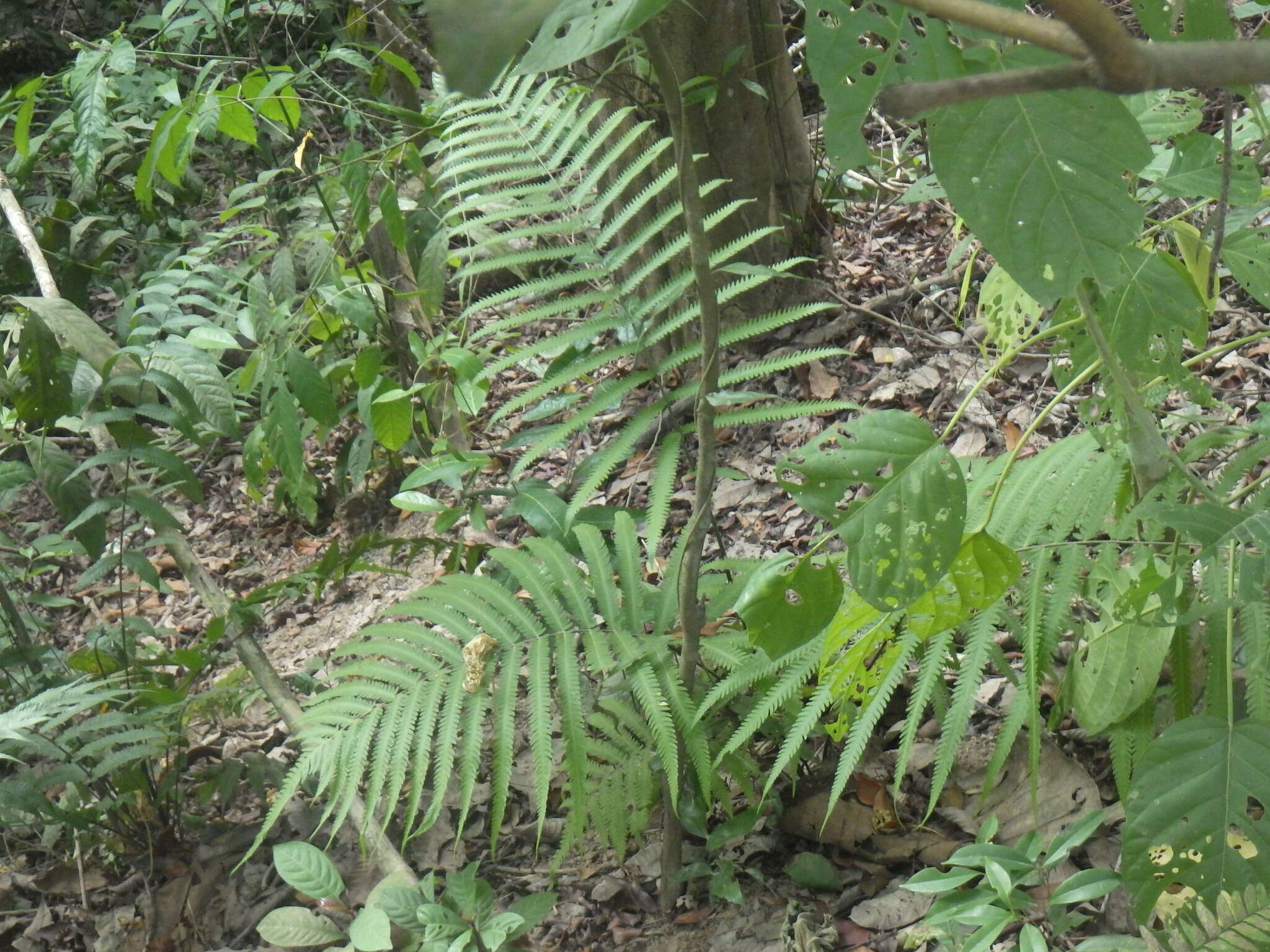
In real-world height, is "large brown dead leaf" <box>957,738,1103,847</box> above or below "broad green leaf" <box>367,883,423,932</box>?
above

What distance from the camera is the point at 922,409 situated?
9.80 ft

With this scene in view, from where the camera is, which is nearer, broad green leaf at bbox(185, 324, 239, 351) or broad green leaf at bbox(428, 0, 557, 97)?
broad green leaf at bbox(428, 0, 557, 97)

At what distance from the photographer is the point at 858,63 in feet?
3.32

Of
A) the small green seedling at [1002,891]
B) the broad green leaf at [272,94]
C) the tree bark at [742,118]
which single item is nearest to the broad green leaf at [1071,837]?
the small green seedling at [1002,891]

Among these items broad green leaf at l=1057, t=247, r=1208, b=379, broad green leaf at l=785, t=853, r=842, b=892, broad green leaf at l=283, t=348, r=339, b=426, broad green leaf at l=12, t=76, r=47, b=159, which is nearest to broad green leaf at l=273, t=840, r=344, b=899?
broad green leaf at l=785, t=853, r=842, b=892

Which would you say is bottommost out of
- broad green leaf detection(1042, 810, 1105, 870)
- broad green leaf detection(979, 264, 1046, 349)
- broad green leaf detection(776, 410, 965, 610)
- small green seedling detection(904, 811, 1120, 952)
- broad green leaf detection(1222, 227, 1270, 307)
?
small green seedling detection(904, 811, 1120, 952)

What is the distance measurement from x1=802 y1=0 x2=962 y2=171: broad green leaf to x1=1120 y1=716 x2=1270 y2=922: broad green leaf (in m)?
0.85

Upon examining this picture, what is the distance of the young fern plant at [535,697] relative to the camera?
1.73 meters

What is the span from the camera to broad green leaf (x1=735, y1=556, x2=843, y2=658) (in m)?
1.28

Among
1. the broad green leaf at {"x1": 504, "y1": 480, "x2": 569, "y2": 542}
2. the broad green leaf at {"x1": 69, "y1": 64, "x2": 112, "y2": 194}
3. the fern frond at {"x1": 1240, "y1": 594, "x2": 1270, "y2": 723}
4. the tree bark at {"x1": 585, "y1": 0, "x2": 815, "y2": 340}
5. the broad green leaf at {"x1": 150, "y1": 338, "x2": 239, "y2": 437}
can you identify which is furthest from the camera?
the broad green leaf at {"x1": 69, "y1": 64, "x2": 112, "y2": 194}

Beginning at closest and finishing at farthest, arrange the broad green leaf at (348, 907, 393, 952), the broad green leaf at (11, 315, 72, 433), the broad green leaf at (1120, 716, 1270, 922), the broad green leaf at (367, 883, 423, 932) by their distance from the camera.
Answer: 1. the broad green leaf at (1120, 716, 1270, 922)
2. the broad green leaf at (348, 907, 393, 952)
3. the broad green leaf at (367, 883, 423, 932)
4. the broad green leaf at (11, 315, 72, 433)

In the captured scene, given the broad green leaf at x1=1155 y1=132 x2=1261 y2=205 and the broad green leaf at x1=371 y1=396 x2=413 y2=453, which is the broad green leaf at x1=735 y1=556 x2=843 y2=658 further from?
the broad green leaf at x1=371 y1=396 x2=413 y2=453

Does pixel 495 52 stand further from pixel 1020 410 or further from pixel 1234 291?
pixel 1234 291

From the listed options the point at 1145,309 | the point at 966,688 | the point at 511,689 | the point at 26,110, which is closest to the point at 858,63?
the point at 1145,309
